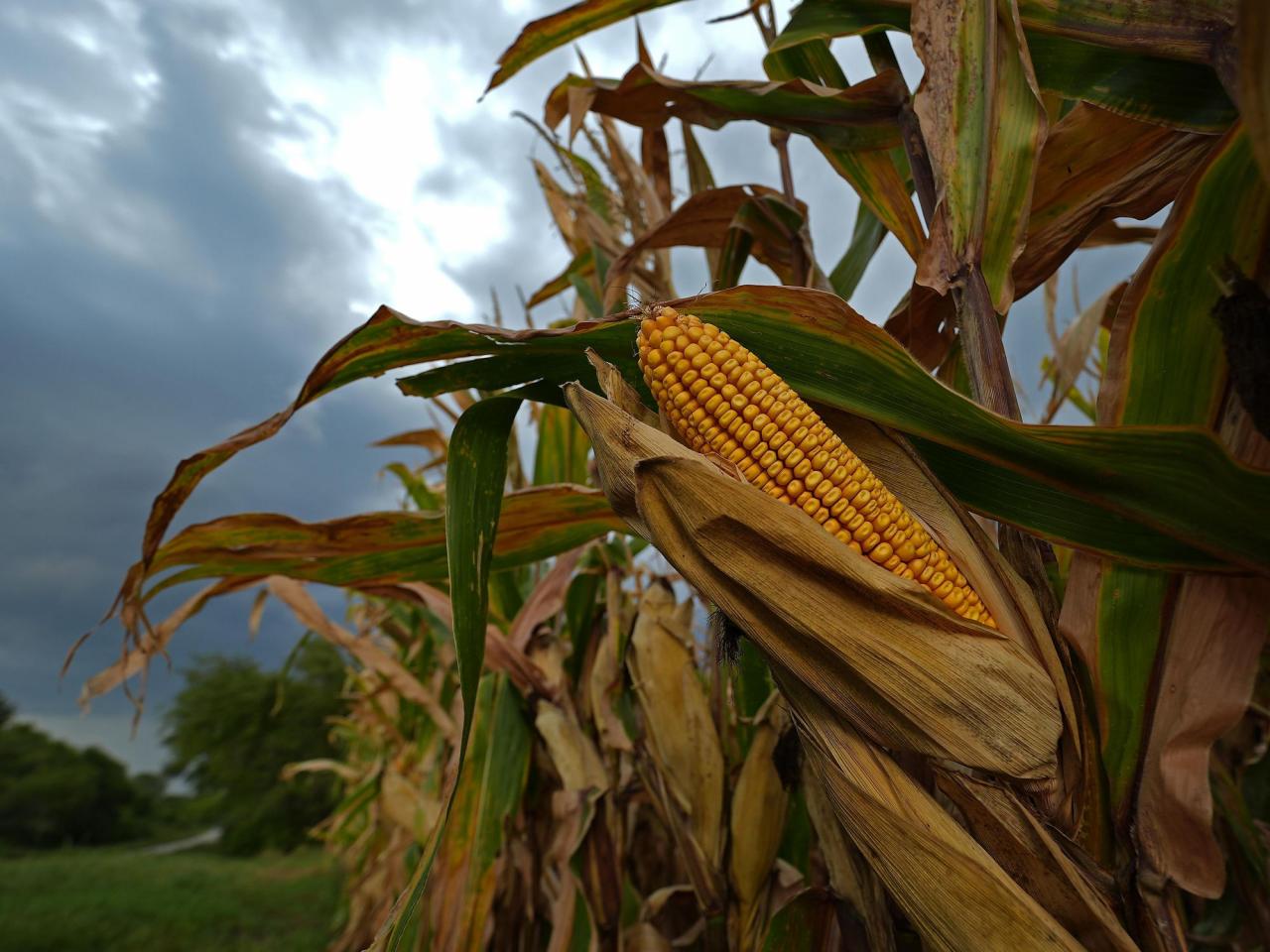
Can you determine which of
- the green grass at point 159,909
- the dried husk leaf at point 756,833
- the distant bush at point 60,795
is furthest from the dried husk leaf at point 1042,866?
the distant bush at point 60,795

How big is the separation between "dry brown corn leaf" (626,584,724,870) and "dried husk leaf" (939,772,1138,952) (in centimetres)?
70

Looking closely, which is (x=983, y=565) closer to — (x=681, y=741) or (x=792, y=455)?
(x=792, y=455)

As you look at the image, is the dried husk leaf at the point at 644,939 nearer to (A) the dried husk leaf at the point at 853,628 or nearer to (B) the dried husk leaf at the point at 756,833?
(B) the dried husk leaf at the point at 756,833

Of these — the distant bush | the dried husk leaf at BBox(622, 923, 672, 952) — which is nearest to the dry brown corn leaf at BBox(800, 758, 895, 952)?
the dried husk leaf at BBox(622, 923, 672, 952)

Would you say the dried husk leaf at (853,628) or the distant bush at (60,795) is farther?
the distant bush at (60,795)

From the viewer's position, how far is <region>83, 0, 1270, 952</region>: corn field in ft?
1.81

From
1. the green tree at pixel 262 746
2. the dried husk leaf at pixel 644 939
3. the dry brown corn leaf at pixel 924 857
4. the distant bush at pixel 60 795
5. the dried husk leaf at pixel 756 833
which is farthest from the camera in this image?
the distant bush at pixel 60 795

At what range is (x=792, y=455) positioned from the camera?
60 cm

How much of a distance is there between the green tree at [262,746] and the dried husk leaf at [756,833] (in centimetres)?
1073

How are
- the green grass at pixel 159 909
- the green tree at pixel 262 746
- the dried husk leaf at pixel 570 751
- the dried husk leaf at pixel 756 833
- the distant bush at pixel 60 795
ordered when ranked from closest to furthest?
the dried husk leaf at pixel 756 833 < the dried husk leaf at pixel 570 751 < the green grass at pixel 159 909 < the green tree at pixel 262 746 < the distant bush at pixel 60 795

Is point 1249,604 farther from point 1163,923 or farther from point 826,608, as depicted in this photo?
point 826,608

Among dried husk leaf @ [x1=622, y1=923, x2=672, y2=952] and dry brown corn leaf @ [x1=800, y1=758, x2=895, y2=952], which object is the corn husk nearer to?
dried husk leaf @ [x1=622, y1=923, x2=672, y2=952]

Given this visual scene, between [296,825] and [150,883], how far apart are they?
7.39 metres

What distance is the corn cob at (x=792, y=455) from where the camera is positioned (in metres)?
0.60
